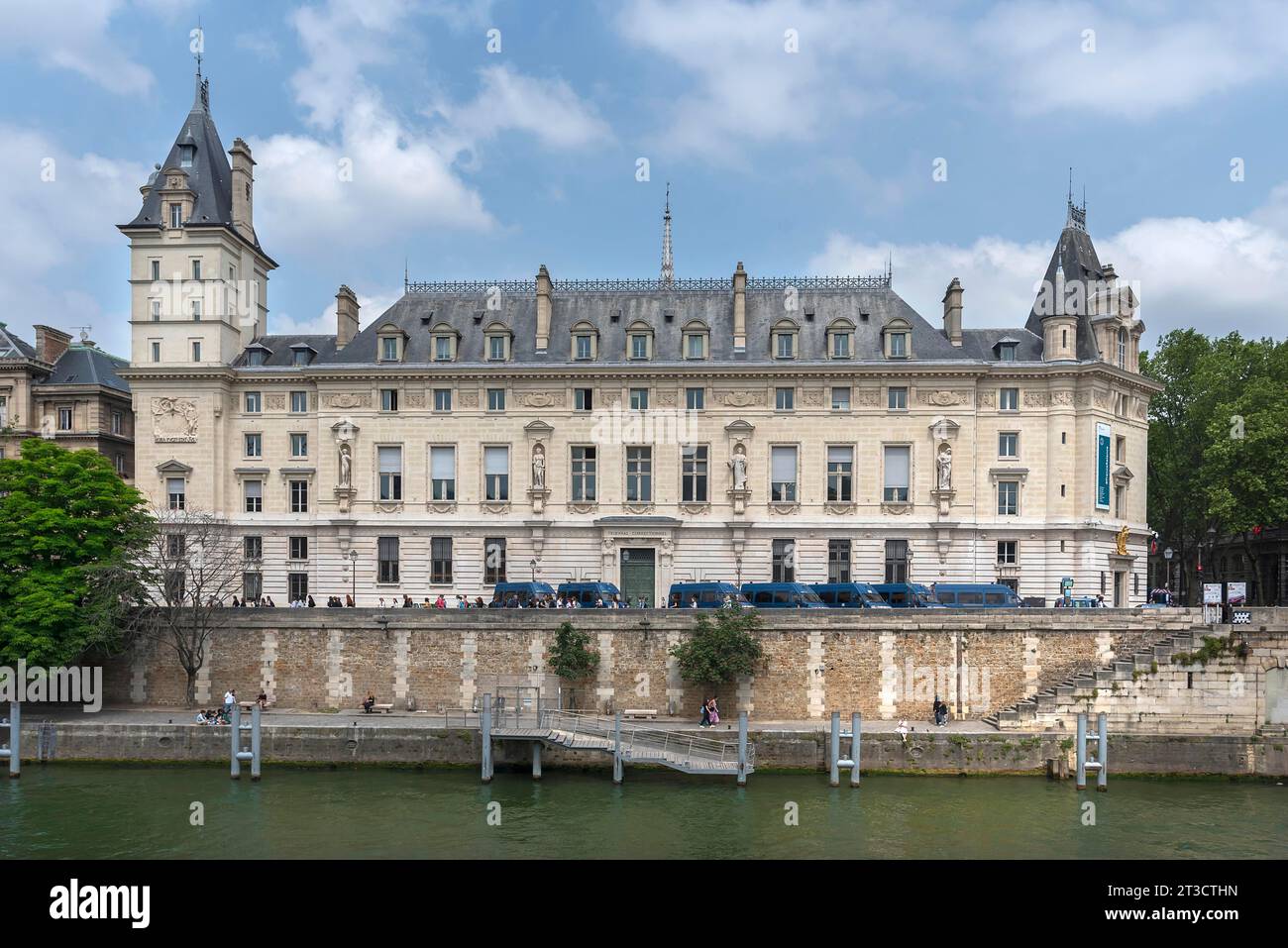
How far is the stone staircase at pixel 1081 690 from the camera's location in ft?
117

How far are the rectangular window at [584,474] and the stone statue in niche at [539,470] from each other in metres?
1.41

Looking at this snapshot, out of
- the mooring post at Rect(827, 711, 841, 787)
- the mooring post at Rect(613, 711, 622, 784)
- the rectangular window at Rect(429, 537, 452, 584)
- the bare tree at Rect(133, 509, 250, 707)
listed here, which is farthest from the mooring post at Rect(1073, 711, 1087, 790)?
the bare tree at Rect(133, 509, 250, 707)

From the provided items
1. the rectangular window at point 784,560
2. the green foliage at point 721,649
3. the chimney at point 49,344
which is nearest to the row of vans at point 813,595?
the green foliage at point 721,649

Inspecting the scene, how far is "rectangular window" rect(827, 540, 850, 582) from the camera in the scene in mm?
47031

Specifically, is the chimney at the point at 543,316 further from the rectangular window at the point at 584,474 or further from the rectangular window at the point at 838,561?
the rectangular window at the point at 838,561

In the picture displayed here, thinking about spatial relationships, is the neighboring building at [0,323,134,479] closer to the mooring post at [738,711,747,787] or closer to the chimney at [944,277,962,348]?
the mooring post at [738,711,747,787]

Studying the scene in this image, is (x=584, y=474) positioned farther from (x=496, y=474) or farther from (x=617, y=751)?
(x=617, y=751)

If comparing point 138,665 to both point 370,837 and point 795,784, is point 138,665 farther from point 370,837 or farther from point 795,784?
point 795,784

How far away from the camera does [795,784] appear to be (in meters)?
32.4

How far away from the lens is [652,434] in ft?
158

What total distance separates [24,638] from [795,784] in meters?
26.3

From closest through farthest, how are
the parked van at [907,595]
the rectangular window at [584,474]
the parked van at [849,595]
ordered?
the parked van at [849,595], the parked van at [907,595], the rectangular window at [584,474]

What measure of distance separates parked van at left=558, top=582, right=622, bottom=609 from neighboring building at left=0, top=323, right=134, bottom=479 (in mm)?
27900
